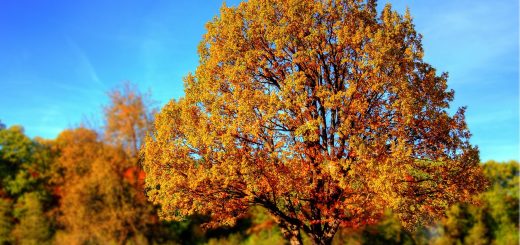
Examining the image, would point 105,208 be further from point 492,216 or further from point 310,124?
point 492,216

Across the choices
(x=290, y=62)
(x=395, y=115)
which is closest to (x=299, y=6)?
(x=290, y=62)

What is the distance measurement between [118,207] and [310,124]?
35.9 metres

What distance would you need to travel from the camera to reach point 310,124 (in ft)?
60.1

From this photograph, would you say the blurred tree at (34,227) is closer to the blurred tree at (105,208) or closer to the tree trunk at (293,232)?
the blurred tree at (105,208)

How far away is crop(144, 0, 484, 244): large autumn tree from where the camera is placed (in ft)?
62.8

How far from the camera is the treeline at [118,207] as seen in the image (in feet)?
161

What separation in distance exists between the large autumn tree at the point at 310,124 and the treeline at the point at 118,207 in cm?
2301

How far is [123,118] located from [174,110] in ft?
114

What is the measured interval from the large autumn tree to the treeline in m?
23.0

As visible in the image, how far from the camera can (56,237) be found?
53125 millimetres

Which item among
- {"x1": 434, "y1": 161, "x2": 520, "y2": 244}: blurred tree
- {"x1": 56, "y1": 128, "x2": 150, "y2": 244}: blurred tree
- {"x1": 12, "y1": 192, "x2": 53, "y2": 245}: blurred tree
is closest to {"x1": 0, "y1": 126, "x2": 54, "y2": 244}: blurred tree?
{"x1": 12, "y1": 192, "x2": 53, "y2": 245}: blurred tree

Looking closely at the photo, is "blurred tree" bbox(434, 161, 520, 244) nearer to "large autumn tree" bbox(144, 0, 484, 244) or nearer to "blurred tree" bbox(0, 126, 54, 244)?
"large autumn tree" bbox(144, 0, 484, 244)

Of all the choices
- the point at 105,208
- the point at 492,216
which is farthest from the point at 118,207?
the point at 492,216

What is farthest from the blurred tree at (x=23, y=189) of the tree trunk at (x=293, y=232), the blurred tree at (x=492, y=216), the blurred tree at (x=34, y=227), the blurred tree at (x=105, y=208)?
the blurred tree at (x=492, y=216)
